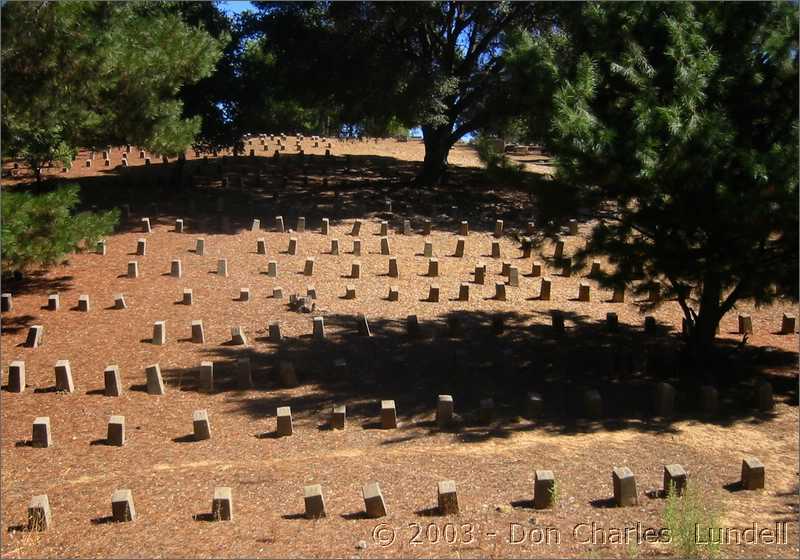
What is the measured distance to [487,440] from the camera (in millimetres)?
7684

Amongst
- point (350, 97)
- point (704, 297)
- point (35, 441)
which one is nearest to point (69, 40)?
point (35, 441)

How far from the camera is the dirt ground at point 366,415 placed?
5.80 m

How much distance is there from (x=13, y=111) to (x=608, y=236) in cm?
675

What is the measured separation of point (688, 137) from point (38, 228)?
7502 millimetres

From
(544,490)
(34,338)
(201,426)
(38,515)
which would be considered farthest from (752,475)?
(34,338)

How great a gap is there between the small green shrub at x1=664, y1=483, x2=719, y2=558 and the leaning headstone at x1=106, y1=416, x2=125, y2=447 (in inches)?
194

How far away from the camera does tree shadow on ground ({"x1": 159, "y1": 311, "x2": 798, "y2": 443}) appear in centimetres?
838

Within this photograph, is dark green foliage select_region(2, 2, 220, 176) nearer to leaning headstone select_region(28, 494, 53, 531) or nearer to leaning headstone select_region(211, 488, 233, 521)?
leaning headstone select_region(28, 494, 53, 531)

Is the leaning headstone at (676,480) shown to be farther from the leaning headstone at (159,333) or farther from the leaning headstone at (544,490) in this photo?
the leaning headstone at (159,333)

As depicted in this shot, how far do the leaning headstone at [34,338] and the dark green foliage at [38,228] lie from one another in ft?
2.75

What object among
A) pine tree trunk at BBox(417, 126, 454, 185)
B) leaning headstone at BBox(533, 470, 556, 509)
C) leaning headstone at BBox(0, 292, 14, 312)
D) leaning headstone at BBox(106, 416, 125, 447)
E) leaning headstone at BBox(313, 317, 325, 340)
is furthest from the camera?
pine tree trunk at BBox(417, 126, 454, 185)


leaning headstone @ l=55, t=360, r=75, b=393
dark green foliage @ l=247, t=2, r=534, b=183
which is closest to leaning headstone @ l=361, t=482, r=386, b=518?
leaning headstone @ l=55, t=360, r=75, b=393

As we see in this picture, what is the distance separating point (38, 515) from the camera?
6066 mm

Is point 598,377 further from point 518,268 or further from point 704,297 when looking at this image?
point 518,268
